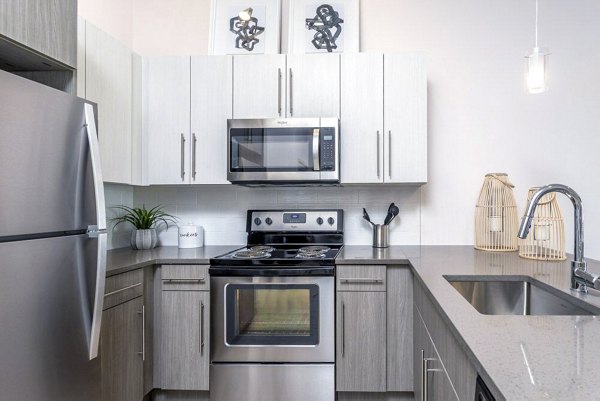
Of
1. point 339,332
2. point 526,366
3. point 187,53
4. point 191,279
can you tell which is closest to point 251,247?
point 191,279

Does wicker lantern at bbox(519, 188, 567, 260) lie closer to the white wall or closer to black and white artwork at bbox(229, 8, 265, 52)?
the white wall

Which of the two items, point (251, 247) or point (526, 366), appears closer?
point (526, 366)

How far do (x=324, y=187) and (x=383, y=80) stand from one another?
2.57ft

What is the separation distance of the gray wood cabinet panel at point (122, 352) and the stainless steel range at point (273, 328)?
0.37m

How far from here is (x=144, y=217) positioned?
2.59 meters

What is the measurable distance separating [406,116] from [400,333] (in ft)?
4.07

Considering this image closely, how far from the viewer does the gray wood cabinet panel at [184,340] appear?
2129 millimetres

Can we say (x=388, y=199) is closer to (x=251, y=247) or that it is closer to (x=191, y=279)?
(x=251, y=247)

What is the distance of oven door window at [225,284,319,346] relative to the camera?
83.0 inches

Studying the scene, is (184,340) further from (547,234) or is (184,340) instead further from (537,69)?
(537,69)

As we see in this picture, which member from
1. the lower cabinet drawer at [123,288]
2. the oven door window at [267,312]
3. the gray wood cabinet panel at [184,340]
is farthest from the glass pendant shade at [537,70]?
the lower cabinet drawer at [123,288]

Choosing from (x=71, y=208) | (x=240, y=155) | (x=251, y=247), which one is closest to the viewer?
(x=71, y=208)

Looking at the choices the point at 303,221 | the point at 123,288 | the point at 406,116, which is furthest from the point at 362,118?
the point at 123,288

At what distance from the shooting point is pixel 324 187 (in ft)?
8.77
